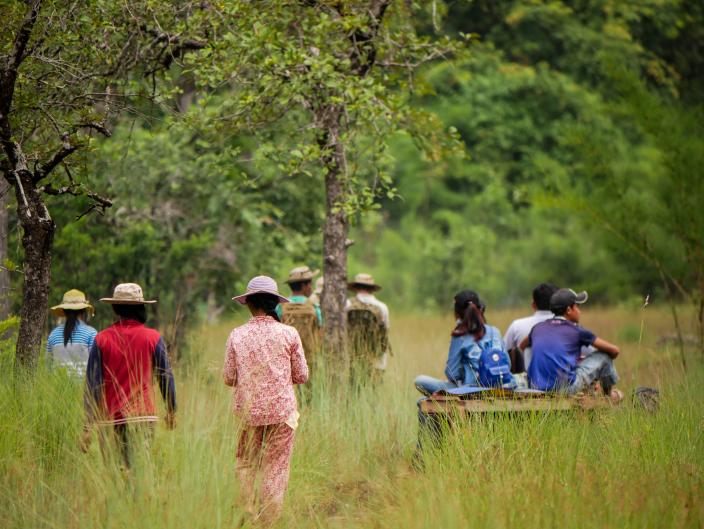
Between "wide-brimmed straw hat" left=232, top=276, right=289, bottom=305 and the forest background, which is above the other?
the forest background

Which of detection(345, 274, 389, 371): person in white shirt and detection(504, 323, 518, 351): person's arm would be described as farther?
detection(345, 274, 389, 371): person in white shirt

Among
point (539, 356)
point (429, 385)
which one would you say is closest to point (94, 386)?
point (429, 385)

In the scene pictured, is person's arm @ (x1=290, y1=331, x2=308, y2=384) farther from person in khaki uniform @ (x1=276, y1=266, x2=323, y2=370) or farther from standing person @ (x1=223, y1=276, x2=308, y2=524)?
person in khaki uniform @ (x1=276, y1=266, x2=323, y2=370)

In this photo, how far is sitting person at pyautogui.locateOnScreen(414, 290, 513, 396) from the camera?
837 centimetres

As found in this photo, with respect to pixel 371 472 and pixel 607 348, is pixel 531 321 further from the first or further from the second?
pixel 371 472

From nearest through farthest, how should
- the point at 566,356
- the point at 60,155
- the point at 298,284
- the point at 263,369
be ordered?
the point at 263,369 < the point at 60,155 < the point at 566,356 < the point at 298,284

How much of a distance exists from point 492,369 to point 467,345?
0.92 feet

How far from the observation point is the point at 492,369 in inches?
328

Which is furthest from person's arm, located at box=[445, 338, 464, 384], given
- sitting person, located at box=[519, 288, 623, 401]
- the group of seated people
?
sitting person, located at box=[519, 288, 623, 401]

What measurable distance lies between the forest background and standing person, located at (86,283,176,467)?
160cm

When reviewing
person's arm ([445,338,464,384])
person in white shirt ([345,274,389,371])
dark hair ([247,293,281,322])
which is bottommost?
person's arm ([445,338,464,384])

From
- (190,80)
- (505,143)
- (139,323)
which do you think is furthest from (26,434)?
(505,143)

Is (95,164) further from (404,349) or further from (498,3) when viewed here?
(498,3)

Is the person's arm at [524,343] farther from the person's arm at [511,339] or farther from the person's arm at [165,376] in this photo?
the person's arm at [165,376]
